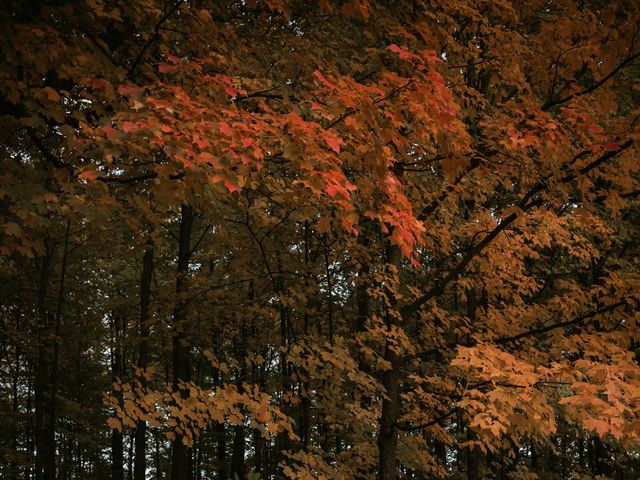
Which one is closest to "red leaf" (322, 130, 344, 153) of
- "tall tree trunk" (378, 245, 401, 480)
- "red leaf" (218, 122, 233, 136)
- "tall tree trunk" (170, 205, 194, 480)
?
"red leaf" (218, 122, 233, 136)

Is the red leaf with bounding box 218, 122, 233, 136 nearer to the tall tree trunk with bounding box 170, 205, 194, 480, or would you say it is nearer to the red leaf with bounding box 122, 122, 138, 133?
the red leaf with bounding box 122, 122, 138, 133

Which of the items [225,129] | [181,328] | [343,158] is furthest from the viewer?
[181,328]

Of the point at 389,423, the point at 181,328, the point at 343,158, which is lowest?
the point at 389,423

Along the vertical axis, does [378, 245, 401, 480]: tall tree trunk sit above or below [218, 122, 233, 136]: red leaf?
below

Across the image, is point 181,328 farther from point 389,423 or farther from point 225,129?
point 225,129

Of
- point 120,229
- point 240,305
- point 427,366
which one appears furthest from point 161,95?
point 427,366

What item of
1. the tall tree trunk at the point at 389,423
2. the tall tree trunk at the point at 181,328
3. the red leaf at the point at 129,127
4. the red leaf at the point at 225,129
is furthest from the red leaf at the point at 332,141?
the tall tree trunk at the point at 181,328

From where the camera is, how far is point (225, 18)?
584 centimetres

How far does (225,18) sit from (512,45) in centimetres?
355

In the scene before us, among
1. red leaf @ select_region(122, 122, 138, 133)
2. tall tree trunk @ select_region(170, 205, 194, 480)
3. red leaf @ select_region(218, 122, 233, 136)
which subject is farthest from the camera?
tall tree trunk @ select_region(170, 205, 194, 480)

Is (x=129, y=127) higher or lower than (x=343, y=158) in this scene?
lower

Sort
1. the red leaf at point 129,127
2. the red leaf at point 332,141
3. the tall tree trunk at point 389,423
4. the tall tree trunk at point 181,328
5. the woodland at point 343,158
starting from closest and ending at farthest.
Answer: the red leaf at point 129,127 < the red leaf at point 332,141 < the woodland at point 343,158 < the tall tree trunk at point 389,423 < the tall tree trunk at point 181,328

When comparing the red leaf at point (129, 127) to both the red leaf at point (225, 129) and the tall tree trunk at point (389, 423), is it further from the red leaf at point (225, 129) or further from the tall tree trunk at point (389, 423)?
the tall tree trunk at point (389, 423)

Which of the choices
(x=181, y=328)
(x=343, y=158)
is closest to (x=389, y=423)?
(x=181, y=328)
